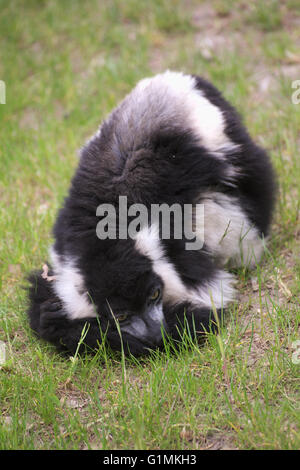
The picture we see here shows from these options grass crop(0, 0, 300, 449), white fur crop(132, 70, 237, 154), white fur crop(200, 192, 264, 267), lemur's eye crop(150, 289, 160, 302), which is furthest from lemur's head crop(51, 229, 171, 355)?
white fur crop(132, 70, 237, 154)

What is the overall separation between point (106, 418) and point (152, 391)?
0.30 meters

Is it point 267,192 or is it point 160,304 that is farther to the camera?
point 267,192

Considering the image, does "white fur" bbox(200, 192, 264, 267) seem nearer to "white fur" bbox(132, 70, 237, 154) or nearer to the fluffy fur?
the fluffy fur

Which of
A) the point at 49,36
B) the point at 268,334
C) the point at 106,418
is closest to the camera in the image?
the point at 106,418

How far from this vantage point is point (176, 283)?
388 cm

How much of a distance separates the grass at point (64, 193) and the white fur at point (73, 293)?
0.28m

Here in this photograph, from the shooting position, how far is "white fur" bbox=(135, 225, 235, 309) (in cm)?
369

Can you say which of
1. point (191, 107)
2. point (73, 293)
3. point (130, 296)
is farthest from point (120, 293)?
point (191, 107)

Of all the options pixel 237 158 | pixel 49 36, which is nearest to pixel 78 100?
pixel 49 36

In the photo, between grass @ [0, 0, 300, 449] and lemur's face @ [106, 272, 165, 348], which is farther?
lemur's face @ [106, 272, 165, 348]

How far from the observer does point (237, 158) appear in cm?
448

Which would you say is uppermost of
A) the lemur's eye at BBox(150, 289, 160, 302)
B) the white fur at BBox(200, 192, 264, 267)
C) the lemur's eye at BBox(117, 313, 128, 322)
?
the white fur at BBox(200, 192, 264, 267)

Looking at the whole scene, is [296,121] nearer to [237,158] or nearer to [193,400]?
[237,158]

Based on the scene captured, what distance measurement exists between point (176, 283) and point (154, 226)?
417mm
